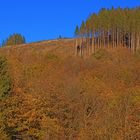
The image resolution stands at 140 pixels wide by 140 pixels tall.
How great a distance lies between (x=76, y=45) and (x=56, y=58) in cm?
2694

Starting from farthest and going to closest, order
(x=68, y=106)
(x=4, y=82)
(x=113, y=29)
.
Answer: (x=113, y=29), (x=4, y=82), (x=68, y=106)

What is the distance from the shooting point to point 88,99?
4172cm

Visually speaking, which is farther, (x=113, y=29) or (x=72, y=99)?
(x=113, y=29)

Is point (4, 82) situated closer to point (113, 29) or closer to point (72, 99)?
point (72, 99)

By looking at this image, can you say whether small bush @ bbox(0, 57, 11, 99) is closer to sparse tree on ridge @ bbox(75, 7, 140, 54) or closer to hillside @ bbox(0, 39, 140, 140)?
hillside @ bbox(0, 39, 140, 140)

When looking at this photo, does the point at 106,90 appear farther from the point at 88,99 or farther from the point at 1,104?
the point at 1,104

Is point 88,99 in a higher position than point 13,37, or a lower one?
lower

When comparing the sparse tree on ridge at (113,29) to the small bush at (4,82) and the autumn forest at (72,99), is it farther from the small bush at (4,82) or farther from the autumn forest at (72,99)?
the small bush at (4,82)

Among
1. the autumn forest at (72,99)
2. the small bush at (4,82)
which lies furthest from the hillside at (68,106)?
the small bush at (4,82)

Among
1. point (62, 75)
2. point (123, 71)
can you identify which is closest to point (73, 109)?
point (62, 75)

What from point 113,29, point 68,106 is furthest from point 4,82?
point 113,29

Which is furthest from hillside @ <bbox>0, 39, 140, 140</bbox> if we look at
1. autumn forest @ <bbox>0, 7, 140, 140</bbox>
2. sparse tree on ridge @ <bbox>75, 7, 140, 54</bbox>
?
sparse tree on ridge @ <bbox>75, 7, 140, 54</bbox>

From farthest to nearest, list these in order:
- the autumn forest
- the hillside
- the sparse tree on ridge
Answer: the sparse tree on ridge
the autumn forest
the hillside

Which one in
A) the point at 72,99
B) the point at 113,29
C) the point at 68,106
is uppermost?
the point at 113,29
